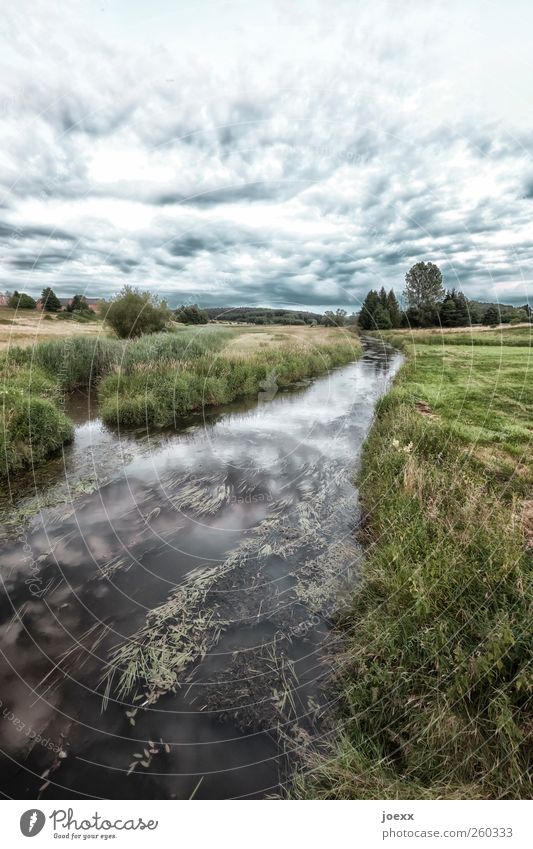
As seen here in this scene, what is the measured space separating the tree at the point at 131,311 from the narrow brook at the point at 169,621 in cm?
1991

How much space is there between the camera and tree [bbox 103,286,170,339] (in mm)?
28250

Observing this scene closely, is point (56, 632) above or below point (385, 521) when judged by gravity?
below

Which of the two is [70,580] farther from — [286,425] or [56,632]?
[286,425]

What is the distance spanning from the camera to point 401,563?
5.20 metres

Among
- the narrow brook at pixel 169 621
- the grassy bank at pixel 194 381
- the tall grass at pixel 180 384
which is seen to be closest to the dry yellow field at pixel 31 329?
the tall grass at pixel 180 384

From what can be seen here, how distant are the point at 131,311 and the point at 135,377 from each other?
13310 millimetres

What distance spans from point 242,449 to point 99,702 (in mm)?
8840

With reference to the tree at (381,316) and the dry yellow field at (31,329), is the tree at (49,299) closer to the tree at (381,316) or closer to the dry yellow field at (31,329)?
the dry yellow field at (31,329)

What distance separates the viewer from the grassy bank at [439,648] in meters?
3.06

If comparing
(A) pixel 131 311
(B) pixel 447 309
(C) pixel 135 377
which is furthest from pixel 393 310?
(A) pixel 131 311

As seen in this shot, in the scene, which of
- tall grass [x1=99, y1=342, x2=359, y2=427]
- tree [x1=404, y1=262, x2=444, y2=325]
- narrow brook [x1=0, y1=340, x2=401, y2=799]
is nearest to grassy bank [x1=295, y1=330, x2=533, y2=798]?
narrow brook [x1=0, y1=340, x2=401, y2=799]

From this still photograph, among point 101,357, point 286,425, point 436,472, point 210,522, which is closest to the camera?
point 436,472
